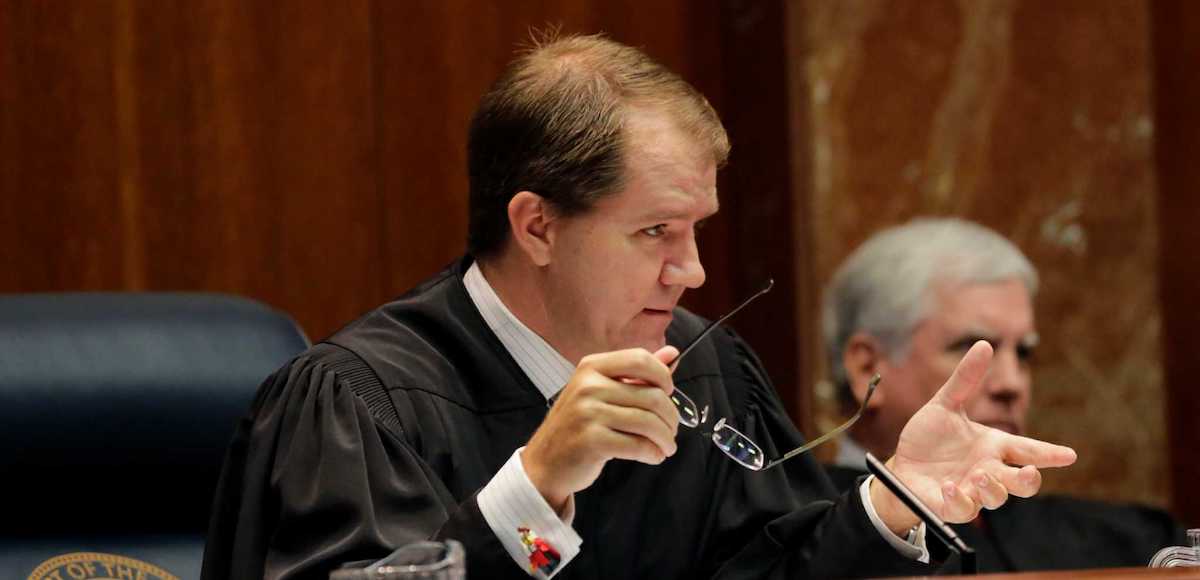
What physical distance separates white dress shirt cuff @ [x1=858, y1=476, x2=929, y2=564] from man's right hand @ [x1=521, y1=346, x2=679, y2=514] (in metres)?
0.38

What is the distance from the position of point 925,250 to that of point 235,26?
4.32ft

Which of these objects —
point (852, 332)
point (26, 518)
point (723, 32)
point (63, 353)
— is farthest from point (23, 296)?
point (723, 32)

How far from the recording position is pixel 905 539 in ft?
6.60

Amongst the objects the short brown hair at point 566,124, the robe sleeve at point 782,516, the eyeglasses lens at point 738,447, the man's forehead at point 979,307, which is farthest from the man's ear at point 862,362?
the eyeglasses lens at point 738,447

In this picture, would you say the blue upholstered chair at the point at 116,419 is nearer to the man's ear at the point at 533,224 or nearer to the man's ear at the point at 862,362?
the man's ear at the point at 533,224

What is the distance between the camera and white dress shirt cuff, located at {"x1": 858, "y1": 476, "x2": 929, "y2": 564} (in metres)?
1.98

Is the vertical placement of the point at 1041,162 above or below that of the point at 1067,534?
above

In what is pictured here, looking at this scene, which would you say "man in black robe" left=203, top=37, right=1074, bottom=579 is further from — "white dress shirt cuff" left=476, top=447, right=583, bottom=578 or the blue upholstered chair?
the blue upholstered chair

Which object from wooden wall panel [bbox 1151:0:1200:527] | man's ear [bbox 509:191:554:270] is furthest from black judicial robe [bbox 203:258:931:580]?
wooden wall panel [bbox 1151:0:1200:527]

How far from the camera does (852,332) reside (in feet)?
10.2

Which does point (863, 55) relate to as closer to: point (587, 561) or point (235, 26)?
point (235, 26)

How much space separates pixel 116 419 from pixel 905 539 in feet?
3.13

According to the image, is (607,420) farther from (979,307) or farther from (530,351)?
(979,307)

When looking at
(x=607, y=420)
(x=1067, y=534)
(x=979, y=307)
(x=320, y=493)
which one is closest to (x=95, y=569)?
(x=320, y=493)
